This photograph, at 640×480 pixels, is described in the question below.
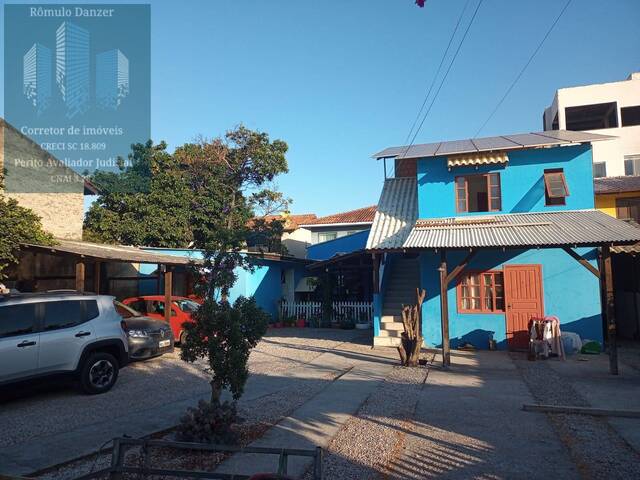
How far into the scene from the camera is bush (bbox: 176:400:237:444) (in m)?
5.36

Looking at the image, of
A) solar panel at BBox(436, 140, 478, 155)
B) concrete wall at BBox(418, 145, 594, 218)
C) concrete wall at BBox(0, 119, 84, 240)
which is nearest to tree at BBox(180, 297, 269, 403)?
concrete wall at BBox(418, 145, 594, 218)

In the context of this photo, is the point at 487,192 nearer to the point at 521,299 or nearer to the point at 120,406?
the point at 521,299

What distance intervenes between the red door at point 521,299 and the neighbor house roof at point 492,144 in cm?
357

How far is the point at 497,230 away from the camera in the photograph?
1212 cm

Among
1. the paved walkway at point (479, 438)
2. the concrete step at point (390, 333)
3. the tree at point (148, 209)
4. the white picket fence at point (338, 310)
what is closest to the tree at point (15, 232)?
the concrete step at point (390, 333)

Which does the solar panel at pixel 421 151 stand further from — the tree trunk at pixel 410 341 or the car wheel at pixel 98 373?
the car wheel at pixel 98 373

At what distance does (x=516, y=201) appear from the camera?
13.7 meters

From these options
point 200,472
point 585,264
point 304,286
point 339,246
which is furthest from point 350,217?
point 200,472

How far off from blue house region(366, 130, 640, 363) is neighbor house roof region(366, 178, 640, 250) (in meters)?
0.03

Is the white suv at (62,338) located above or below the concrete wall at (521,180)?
below

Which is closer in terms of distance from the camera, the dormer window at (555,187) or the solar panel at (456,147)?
the dormer window at (555,187)

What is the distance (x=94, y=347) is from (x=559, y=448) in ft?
24.1

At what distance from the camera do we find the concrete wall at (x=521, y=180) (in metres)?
Answer: 13.3

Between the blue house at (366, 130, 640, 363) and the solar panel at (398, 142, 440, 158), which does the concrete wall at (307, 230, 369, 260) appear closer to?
the solar panel at (398, 142, 440, 158)
